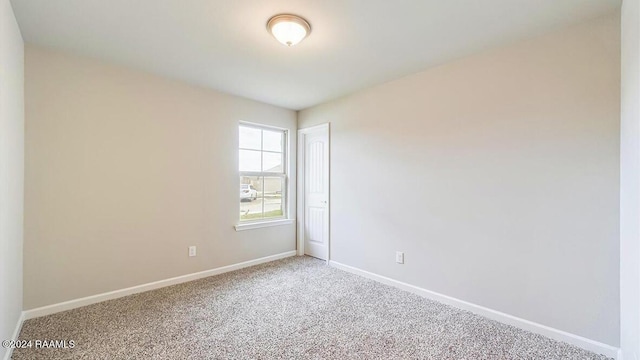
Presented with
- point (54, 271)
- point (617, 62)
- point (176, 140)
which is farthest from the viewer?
point (176, 140)

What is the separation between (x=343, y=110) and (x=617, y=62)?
2.52 metres

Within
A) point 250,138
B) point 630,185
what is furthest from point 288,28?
point 630,185

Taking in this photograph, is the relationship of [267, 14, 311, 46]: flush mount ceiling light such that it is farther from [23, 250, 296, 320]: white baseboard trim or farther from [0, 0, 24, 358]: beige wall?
[23, 250, 296, 320]: white baseboard trim

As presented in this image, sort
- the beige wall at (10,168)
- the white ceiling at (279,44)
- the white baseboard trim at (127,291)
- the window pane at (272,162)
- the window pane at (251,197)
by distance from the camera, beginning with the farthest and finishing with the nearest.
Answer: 1. the window pane at (272,162)
2. the window pane at (251,197)
3. the white baseboard trim at (127,291)
4. the white ceiling at (279,44)
5. the beige wall at (10,168)

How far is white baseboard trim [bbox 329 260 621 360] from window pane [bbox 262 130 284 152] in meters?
2.30

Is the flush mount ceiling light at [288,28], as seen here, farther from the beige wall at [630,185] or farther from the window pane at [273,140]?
the window pane at [273,140]

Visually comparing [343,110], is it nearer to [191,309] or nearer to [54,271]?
[191,309]

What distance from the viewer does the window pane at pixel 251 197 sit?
382cm

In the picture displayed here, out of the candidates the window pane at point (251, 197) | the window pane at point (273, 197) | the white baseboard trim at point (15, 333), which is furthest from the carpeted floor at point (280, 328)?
the window pane at point (273, 197)

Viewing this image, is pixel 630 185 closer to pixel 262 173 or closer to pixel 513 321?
pixel 513 321

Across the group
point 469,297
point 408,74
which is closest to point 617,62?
point 408,74

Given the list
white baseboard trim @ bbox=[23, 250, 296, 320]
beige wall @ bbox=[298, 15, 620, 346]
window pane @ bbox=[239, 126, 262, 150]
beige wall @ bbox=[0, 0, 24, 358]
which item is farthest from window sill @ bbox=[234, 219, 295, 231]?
beige wall @ bbox=[0, 0, 24, 358]

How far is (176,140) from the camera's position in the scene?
315cm

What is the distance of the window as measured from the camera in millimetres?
3844
